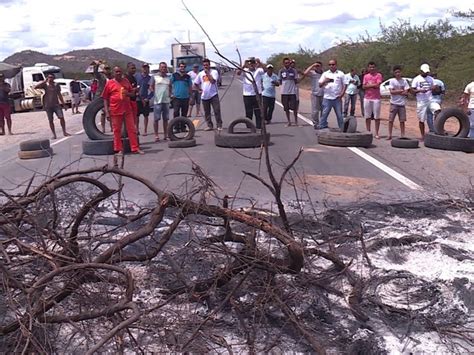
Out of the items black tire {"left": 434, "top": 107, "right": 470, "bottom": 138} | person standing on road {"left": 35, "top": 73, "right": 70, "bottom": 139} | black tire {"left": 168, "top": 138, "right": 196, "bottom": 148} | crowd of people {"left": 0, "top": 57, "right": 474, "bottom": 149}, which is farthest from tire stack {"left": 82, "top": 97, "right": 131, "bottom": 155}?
black tire {"left": 434, "top": 107, "right": 470, "bottom": 138}

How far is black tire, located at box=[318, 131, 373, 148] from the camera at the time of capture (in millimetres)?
13516

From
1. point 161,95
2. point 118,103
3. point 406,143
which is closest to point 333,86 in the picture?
point 406,143

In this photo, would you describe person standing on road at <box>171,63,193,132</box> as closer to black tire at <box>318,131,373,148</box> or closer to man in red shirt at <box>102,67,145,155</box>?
man in red shirt at <box>102,67,145,155</box>

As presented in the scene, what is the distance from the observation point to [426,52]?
120ft

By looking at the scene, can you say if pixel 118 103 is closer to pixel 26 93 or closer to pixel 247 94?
pixel 247 94

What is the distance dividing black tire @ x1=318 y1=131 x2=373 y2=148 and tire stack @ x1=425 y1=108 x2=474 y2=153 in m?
1.26

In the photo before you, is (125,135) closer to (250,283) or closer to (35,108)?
(250,283)

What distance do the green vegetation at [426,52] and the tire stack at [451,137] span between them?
13.2 metres

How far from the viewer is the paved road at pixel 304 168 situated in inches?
350

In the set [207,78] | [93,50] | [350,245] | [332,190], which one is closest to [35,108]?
[207,78]

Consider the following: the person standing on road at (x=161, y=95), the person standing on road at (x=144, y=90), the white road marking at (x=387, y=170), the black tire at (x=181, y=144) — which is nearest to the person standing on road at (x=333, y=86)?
the white road marking at (x=387, y=170)

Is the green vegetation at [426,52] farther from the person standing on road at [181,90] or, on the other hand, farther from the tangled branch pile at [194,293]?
the tangled branch pile at [194,293]

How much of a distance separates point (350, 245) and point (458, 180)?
4.67 m

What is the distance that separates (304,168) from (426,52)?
1100 inches
